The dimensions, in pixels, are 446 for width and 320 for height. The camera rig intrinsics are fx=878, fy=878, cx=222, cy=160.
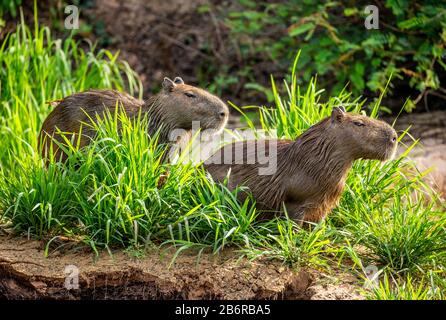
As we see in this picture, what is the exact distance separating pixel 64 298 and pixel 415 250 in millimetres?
2321

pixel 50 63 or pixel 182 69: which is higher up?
pixel 50 63

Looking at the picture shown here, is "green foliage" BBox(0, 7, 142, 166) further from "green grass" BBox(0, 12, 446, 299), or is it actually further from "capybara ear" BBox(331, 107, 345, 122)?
"capybara ear" BBox(331, 107, 345, 122)

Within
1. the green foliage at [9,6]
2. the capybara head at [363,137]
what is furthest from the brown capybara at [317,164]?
the green foliage at [9,6]

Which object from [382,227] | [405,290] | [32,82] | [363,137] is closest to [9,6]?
[32,82]

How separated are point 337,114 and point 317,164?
36 cm

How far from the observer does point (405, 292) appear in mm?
5438

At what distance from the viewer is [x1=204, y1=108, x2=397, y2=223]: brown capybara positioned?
5887 mm

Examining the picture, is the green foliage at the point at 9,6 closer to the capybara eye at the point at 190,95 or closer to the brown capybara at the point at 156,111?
the brown capybara at the point at 156,111

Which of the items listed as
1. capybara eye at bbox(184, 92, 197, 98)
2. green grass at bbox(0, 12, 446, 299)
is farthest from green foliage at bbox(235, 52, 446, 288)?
capybara eye at bbox(184, 92, 197, 98)

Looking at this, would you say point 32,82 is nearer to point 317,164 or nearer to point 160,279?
point 160,279

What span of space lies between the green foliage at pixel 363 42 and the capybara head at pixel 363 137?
2.75 m

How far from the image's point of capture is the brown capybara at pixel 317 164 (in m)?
5.89

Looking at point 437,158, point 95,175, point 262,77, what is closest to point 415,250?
point 95,175

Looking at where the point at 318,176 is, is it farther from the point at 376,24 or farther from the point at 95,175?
the point at 376,24
